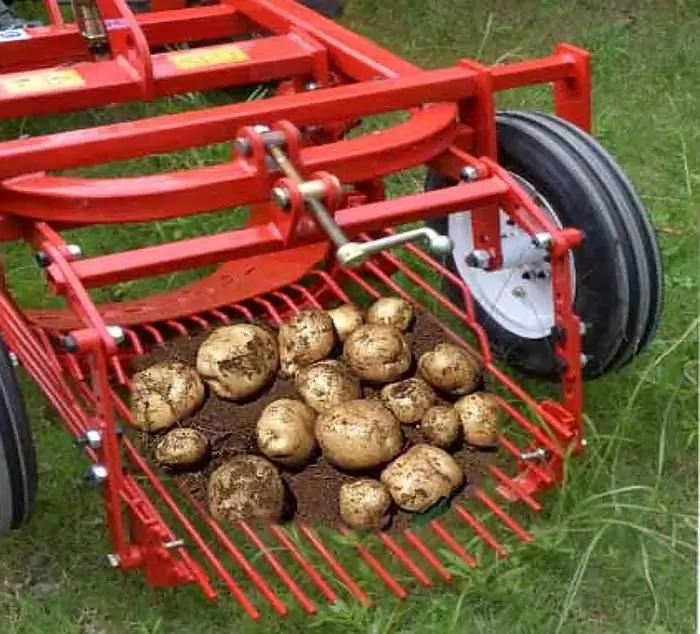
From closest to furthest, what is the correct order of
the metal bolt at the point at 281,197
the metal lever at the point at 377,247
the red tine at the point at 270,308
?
the metal lever at the point at 377,247 < the metal bolt at the point at 281,197 < the red tine at the point at 270,308

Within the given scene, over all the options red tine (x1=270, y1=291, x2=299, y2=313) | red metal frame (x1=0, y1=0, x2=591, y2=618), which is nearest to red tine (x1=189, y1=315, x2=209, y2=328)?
red metal frame (x1=0, y1=0, x2=591, y2=618)

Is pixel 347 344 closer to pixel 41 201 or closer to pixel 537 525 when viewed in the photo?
pixel 537 525

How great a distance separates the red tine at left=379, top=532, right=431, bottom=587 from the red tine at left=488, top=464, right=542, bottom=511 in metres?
0.18

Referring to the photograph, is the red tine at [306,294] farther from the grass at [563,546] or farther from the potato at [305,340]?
the grass at [563,546]

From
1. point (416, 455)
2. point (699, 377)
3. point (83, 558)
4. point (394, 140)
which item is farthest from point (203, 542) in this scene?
point (699, 377)

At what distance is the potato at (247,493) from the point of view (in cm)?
196

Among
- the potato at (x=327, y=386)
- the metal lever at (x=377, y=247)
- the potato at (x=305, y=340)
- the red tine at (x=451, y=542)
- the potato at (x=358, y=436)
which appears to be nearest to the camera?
the metal lever at (x=377, y=247)

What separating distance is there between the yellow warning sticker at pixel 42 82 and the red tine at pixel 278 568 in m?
0.74

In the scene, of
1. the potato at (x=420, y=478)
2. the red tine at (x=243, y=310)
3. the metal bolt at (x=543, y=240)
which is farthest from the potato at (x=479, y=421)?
the red tine at (x=243, y=310)

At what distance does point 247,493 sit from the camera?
6.42ft

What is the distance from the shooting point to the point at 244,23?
2.59m

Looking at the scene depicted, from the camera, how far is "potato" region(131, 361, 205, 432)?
211 cm

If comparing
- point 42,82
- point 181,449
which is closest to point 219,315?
point 181,449

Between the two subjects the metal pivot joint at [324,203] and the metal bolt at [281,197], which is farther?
the metal bolt at [281,197]
